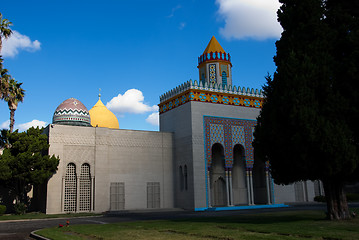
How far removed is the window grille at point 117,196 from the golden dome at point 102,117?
786 cm

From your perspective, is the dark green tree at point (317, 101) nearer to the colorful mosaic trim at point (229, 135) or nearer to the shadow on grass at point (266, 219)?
the shadow on grass at point (266, 219)

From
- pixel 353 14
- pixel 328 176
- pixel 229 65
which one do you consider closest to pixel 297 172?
pixel 328 176

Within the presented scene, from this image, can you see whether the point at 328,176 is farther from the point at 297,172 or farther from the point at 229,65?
the point at 229,65

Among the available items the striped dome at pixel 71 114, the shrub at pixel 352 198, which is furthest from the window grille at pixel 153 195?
the shrub at pixel 352 198

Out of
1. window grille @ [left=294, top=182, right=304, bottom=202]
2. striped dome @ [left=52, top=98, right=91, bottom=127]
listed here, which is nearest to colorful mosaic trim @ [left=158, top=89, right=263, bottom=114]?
striped dome @ [left=52, top=98, right=91, bottom=127]

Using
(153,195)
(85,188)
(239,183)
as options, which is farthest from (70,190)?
(239,183)

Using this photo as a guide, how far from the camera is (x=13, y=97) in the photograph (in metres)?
24.7

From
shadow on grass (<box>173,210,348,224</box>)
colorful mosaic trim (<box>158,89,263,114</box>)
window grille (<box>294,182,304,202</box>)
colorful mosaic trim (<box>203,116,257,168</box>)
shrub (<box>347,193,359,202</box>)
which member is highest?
colorful mosaic trim (<box>158,89,263,114</box>)

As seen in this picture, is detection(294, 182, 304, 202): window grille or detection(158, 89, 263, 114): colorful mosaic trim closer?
detection(158, 89, 263, 114): colorful mosaic trim

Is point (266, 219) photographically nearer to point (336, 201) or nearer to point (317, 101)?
point (336, 201)

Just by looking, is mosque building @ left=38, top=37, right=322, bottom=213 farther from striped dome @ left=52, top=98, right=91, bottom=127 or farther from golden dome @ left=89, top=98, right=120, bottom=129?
golden dome @ left=89, top=98, right=120, bottom=129

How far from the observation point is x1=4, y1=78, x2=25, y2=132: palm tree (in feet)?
80.6

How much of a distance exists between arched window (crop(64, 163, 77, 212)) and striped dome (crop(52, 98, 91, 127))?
13.0 feet

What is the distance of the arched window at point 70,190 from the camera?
23.0 meters
